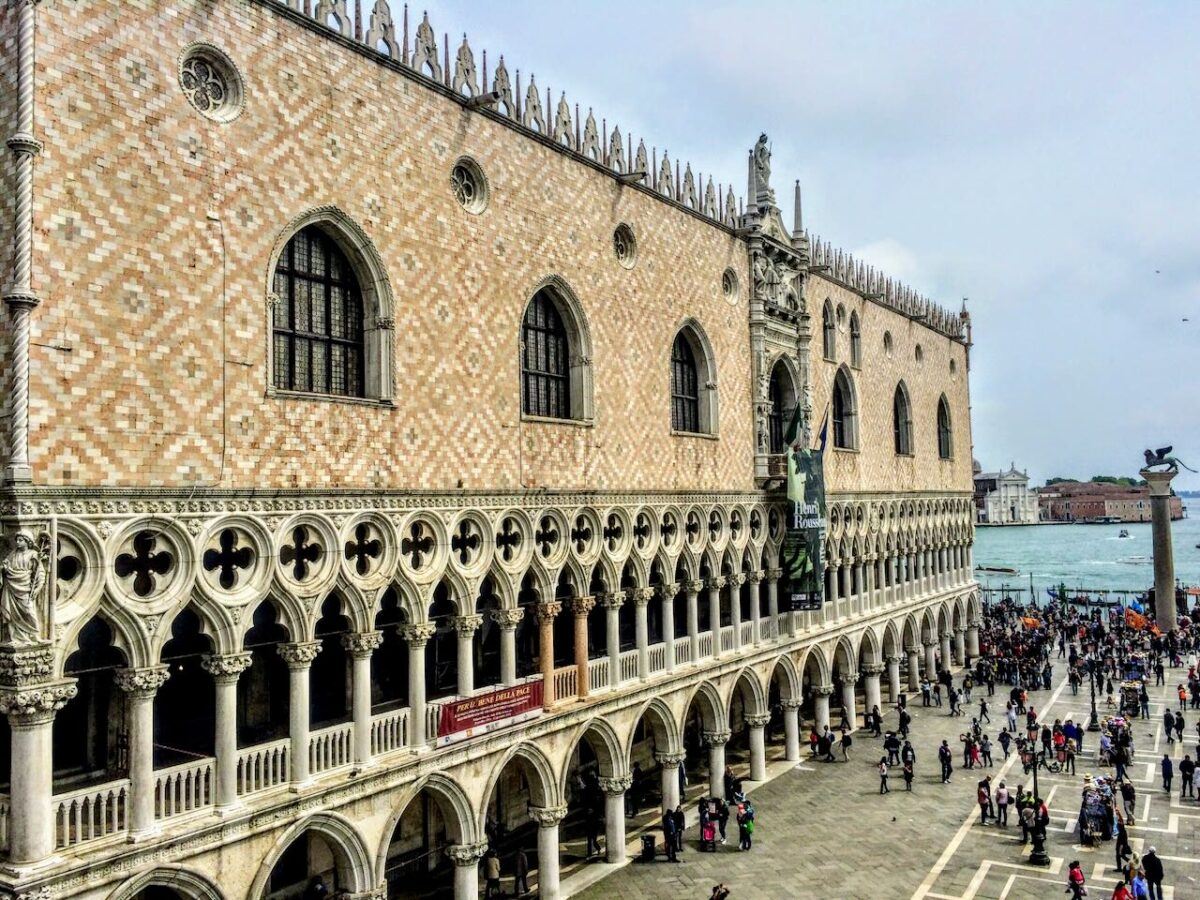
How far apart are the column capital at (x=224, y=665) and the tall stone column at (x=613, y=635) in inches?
333

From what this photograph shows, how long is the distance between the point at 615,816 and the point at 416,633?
7016mm

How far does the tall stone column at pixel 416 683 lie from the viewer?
13.7 metres

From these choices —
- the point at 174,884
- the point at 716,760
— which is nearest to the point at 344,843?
the point at 174,884

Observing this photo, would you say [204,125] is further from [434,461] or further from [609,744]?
[609,744]

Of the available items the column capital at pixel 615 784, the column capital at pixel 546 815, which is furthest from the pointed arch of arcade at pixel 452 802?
the column capital at pixel 615 784

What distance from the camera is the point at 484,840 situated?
14.7 metres

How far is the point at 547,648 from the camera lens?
16547mm

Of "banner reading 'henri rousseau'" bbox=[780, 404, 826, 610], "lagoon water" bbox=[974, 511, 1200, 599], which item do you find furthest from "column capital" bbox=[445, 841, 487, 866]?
"lagoon water" bbox=[974, 511, 1200, 599]

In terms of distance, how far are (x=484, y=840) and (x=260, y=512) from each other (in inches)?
264

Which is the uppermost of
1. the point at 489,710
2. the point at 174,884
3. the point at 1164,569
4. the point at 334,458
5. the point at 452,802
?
the point at 334,458

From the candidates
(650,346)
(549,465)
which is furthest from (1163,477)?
(549,465)

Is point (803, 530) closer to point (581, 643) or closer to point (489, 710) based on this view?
point (581, 643)

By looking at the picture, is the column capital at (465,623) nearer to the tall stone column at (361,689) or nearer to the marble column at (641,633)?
the tall stone column at (361,689)

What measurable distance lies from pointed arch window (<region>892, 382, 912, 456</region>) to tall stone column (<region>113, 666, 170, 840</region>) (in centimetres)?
2943
